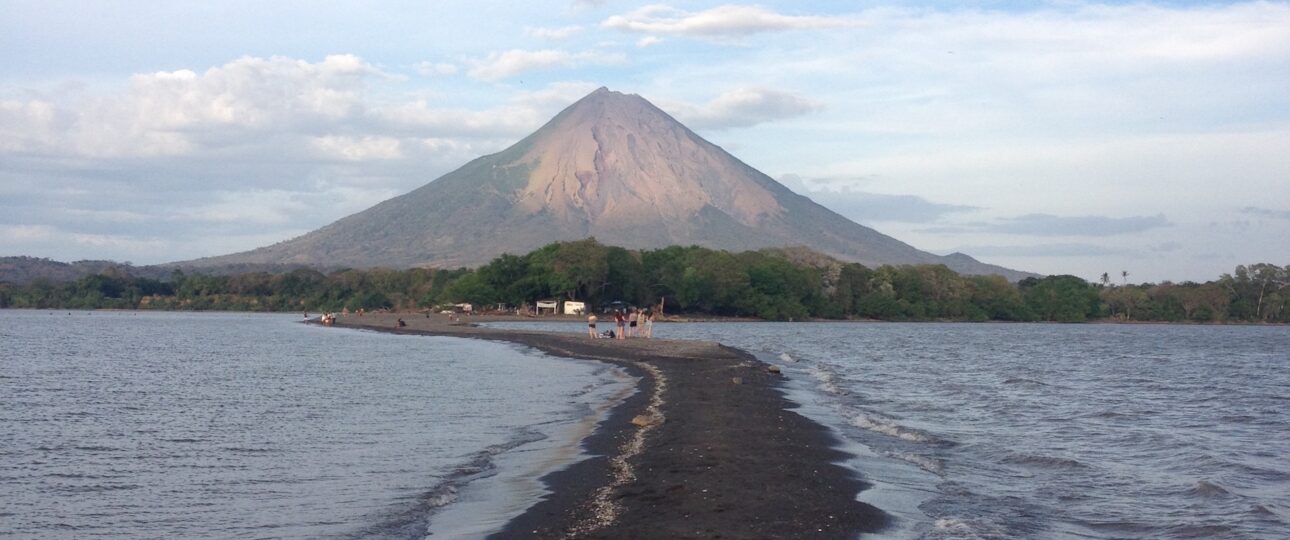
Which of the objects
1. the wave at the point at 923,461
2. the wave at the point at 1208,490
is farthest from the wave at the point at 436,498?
the wave at the point at 1208,490

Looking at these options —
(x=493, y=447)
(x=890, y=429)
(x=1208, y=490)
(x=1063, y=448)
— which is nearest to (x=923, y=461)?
(x=1063, y=448)

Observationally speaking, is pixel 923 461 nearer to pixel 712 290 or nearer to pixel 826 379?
pixel 826 379

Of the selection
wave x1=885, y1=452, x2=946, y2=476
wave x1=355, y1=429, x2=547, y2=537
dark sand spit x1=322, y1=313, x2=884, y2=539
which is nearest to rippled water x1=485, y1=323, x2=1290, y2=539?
wave x1=885, y1=452, x2=946, y2=476

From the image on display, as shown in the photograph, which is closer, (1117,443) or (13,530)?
(13,530)

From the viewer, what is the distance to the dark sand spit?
10453 mm

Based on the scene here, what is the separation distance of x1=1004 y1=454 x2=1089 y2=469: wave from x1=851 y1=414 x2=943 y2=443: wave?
6.61 ft

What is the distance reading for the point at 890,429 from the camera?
20203 millimetres

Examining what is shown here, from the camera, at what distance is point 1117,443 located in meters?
19.0

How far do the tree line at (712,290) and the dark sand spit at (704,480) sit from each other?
301 ft

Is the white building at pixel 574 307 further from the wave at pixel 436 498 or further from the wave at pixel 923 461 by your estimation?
the wave at pixel 923 461

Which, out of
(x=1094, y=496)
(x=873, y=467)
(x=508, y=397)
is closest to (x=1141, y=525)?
(x=1094, y=496)

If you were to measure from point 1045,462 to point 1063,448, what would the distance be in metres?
2.02

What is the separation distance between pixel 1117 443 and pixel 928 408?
6.17m

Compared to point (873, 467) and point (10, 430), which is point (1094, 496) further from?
point (10, 430)
